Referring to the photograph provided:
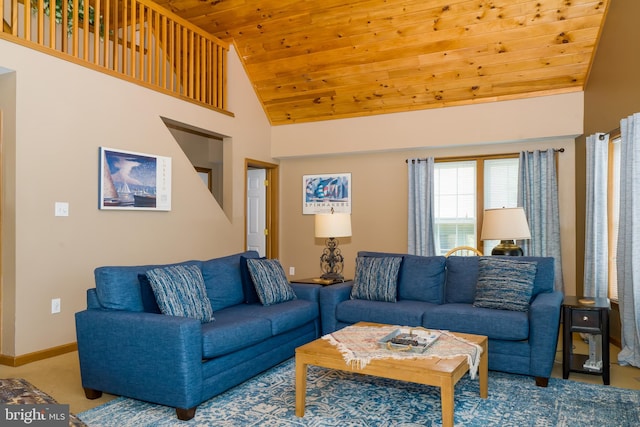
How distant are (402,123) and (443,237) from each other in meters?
1.54

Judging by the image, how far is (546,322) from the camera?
131 inches

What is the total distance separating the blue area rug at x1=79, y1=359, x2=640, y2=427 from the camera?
271cm

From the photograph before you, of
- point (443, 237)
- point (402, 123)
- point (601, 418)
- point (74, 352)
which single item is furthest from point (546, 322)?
point (74, 352)

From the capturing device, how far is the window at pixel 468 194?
575 cm

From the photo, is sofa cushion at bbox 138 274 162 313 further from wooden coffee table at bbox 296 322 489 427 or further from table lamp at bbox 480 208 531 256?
table lamp at bbox 480 208 531 256

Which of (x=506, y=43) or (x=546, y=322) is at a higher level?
(x=506, y=43)

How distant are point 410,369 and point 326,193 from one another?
14.5 ft

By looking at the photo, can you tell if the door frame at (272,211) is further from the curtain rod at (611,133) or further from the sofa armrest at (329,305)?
the curtain rod at (611,133)

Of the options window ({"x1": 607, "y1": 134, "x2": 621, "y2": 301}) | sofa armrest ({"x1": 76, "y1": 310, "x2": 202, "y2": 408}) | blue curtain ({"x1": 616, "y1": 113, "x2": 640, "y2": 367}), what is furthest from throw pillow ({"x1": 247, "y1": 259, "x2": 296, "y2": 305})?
window ({"x1": 607, "y1": 134, "x2": 621, "y2": 301})

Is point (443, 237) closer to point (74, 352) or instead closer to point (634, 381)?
point (634, 381)

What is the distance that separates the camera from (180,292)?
318cm

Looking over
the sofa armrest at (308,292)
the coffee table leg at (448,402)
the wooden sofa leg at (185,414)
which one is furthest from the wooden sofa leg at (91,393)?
the coffee table leg at (448,402)

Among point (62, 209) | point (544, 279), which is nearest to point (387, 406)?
point (544, 279)

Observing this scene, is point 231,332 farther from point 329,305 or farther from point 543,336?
point 543,336
